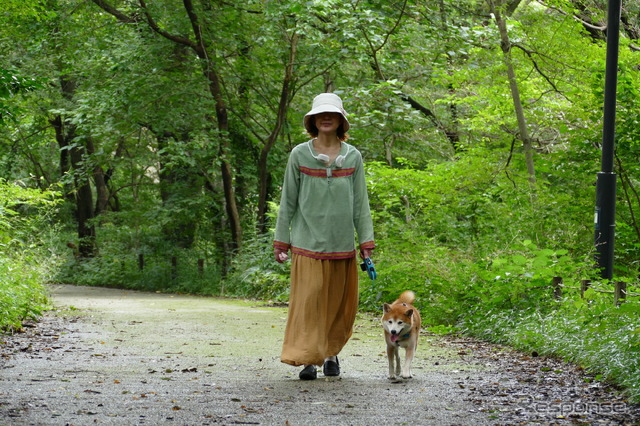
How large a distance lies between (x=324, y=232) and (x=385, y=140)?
14.1 metres

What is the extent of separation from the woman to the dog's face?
51cm

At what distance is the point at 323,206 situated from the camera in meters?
7.03

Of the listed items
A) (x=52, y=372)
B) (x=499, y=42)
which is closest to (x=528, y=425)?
(x=52, y=372)

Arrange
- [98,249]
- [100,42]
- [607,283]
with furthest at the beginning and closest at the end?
[98,249], [100,42], [607,283]

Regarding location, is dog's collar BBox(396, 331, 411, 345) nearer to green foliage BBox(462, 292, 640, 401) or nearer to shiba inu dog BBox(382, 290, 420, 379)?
shiba inu dog BBox(382, 290, 420, 379)

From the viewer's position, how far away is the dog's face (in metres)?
6.66

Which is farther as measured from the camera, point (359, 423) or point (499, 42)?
point (499, 42)

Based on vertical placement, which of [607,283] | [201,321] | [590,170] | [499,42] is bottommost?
[201,321]

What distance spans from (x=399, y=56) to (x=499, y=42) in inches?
143

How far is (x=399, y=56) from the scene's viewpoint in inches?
775

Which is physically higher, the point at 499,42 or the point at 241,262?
the point at 499,42

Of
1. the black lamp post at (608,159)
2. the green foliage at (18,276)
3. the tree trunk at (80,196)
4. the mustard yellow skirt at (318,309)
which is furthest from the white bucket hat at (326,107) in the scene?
the tree trunk at (80,196)

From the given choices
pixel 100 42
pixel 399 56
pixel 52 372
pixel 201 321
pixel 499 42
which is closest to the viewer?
pixel 52 372

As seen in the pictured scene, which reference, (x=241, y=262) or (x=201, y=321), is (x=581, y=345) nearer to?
(x=201, y=321)
